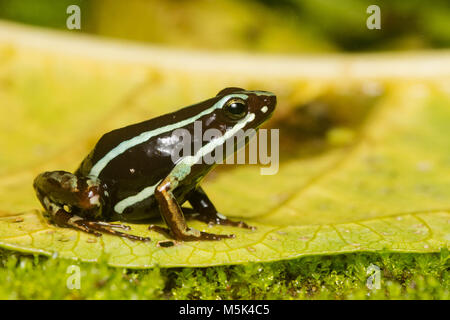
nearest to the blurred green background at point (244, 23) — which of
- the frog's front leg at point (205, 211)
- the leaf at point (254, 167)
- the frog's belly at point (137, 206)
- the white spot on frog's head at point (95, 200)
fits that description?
the leaf at point (254, 167)

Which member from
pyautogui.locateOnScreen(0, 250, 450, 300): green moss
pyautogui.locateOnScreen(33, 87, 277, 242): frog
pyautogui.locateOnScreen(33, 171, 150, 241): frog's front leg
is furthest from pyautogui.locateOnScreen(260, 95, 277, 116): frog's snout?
pyautogui.locateOnScreen(33, 171, 150, 241): frog's front leg

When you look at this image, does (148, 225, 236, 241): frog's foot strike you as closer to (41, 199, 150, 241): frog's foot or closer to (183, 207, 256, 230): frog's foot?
(41, 199, 150, 241): frog's foot

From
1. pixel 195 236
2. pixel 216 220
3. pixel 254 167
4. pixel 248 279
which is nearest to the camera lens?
pixel 248 279

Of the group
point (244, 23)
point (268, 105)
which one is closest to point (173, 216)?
point (268, 105)

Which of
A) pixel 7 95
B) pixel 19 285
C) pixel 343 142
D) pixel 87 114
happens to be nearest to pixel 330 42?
pixel 343 142

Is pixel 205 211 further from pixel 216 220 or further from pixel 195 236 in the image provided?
pixel 195 236

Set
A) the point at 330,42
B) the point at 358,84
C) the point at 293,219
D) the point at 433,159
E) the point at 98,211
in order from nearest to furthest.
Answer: the point at 98,211 < the point at 293,219 < the point at 433,159 < the point at 358,84 < the point at 330,42
